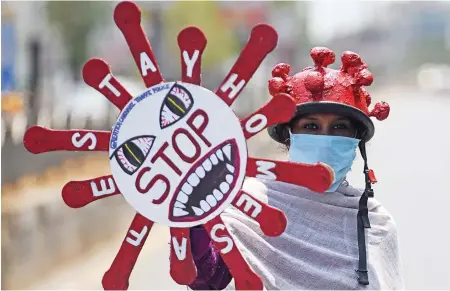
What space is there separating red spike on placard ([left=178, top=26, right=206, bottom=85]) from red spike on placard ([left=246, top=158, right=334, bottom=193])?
0.22m

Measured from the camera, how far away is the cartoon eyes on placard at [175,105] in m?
1.89

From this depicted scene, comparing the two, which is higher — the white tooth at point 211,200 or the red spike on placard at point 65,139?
the red spike on placard at point 65,139

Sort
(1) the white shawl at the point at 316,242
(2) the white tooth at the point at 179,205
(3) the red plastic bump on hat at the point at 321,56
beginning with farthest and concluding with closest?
(3) the red plastic bump on hat at the point at 321,56
(1) the white shawl at the point at 316,242
(2) the white tooth at the point at 179,205

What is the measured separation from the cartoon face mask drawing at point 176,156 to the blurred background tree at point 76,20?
20.3m

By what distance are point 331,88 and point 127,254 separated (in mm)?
834

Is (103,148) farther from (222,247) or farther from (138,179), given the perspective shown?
(222,247)

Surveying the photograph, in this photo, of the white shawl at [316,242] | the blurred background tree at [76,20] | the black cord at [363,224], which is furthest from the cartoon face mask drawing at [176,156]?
the blurred background tree at [76,20]

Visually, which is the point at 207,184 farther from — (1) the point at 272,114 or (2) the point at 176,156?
(1) the point at 272,114

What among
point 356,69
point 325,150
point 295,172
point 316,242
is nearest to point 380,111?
point 356,69

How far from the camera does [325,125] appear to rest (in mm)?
2420

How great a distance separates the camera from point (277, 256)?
2.34 m

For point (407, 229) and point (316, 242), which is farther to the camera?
point (407, 229)

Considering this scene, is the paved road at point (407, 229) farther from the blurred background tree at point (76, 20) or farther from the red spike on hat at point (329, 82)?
the blurred background tree at point (76, 20)

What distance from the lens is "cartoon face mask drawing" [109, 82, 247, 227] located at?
1877mm
